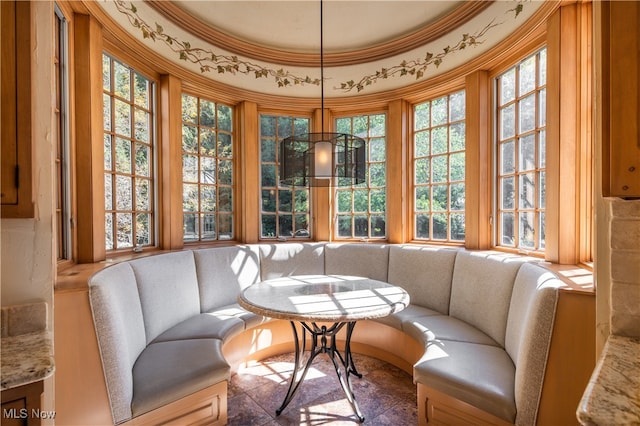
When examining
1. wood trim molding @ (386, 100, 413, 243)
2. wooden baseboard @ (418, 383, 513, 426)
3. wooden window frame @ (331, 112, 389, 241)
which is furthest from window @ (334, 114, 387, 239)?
wooden baseboard @ (418, 383, 513, 426)

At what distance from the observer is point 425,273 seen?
2.54 m

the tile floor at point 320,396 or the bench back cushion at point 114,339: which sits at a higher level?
the bench back cushion at point 114,339

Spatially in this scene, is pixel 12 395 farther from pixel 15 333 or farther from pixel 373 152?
pixel 373 152

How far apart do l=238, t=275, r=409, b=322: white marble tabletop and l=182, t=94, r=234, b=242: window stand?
1.12 meters

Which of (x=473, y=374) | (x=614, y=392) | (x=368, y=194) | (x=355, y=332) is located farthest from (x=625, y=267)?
(x=368, y=194)

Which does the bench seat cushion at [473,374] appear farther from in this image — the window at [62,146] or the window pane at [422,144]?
the window at [62,146]

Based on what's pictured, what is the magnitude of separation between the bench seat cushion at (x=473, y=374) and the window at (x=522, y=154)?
0.95m

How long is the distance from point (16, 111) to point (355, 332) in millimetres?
2666

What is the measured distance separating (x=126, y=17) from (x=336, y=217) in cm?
248

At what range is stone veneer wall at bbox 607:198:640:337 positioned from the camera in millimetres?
952

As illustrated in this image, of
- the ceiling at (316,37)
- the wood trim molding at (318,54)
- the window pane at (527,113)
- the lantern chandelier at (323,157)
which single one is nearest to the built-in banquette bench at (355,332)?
the window pane at (527,113)

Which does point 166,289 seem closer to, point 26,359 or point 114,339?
point 114,339

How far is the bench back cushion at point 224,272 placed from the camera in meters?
2.45

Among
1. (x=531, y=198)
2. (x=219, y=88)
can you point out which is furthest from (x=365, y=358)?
(x=219, y=88)
